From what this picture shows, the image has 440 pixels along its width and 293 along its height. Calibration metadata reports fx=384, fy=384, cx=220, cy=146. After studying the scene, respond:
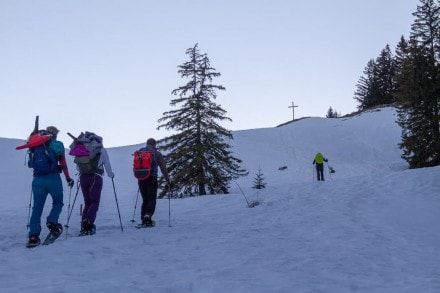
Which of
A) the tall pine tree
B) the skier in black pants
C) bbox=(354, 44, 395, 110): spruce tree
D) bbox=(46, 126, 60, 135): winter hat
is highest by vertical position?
bbox=(354, 44, 395, 110): spruce tree

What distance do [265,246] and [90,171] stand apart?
3.97 metres

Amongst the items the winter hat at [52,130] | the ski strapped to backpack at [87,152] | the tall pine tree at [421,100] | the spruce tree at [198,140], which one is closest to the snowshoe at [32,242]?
the ski strapped to backpack at [87,152]

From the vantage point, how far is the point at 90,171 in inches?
320

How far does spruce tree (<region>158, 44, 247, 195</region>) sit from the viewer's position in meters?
22.5

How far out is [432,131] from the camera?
83.6 ft

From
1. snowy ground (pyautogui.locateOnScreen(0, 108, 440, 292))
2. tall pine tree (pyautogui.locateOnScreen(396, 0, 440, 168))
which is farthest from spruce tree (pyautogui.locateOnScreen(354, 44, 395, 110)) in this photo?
snowy ground (pyautogui.locateOnScreen(0, 108, 440, 292))

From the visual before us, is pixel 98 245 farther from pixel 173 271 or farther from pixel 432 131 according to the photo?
pixel 432 131

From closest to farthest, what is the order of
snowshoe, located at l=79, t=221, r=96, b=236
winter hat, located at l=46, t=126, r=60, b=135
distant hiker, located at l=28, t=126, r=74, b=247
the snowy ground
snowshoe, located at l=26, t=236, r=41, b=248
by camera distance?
1. the snowy ground
2. snowshoe, located at l=26, t=236, r=41, b=248
3. distant hiker, located at l=28, t=126, r=74, b=247
4. winter hat, located at l=46, t=126, r=60, b=135
5. snowshoe, located at l=79, t=221, r=96, b=236

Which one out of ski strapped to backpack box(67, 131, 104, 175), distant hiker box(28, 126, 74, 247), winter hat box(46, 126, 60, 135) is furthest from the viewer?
ski strapped to backpack box(67, 131, 104, 175)

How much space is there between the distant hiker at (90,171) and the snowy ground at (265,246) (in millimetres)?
505

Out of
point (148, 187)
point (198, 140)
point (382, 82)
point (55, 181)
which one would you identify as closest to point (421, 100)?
point (198, 140)

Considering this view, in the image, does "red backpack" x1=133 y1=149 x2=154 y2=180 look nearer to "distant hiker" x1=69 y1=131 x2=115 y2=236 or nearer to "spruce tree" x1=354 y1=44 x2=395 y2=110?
"distant hiker" x1=69 y1=131 x2=115 y2=236

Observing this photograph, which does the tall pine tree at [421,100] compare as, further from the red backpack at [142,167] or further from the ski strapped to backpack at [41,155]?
the ski strapped to backpack at [41,155]

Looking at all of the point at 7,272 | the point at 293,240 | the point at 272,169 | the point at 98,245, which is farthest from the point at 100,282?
the point at 272,169
